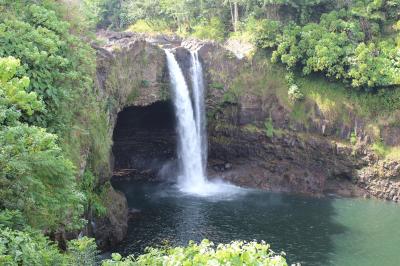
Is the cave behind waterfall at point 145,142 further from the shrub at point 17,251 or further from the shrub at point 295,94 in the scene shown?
the shrub at point 17,251

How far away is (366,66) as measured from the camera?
2900 centimetres

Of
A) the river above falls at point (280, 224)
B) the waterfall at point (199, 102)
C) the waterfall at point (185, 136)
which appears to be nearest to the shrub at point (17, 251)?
the river above falls at point (280, 224)

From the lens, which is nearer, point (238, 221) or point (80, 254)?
point (80, 254)

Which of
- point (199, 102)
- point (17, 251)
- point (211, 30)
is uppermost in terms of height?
point (211, 30)

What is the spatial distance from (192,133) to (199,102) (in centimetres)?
222

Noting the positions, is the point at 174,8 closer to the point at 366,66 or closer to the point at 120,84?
the point at 120,84

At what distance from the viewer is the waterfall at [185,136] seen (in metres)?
31.1

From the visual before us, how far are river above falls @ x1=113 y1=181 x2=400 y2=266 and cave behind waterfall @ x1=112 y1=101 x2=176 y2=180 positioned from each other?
3.13 m

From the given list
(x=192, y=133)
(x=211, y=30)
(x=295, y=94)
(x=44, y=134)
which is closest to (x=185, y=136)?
(x=192, y=133)

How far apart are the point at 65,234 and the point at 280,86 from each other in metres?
19.8

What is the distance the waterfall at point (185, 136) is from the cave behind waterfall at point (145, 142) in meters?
0.64

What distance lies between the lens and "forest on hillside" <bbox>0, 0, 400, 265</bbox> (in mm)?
10008

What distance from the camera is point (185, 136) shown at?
32750mm

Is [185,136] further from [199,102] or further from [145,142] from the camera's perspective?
[145,142]
